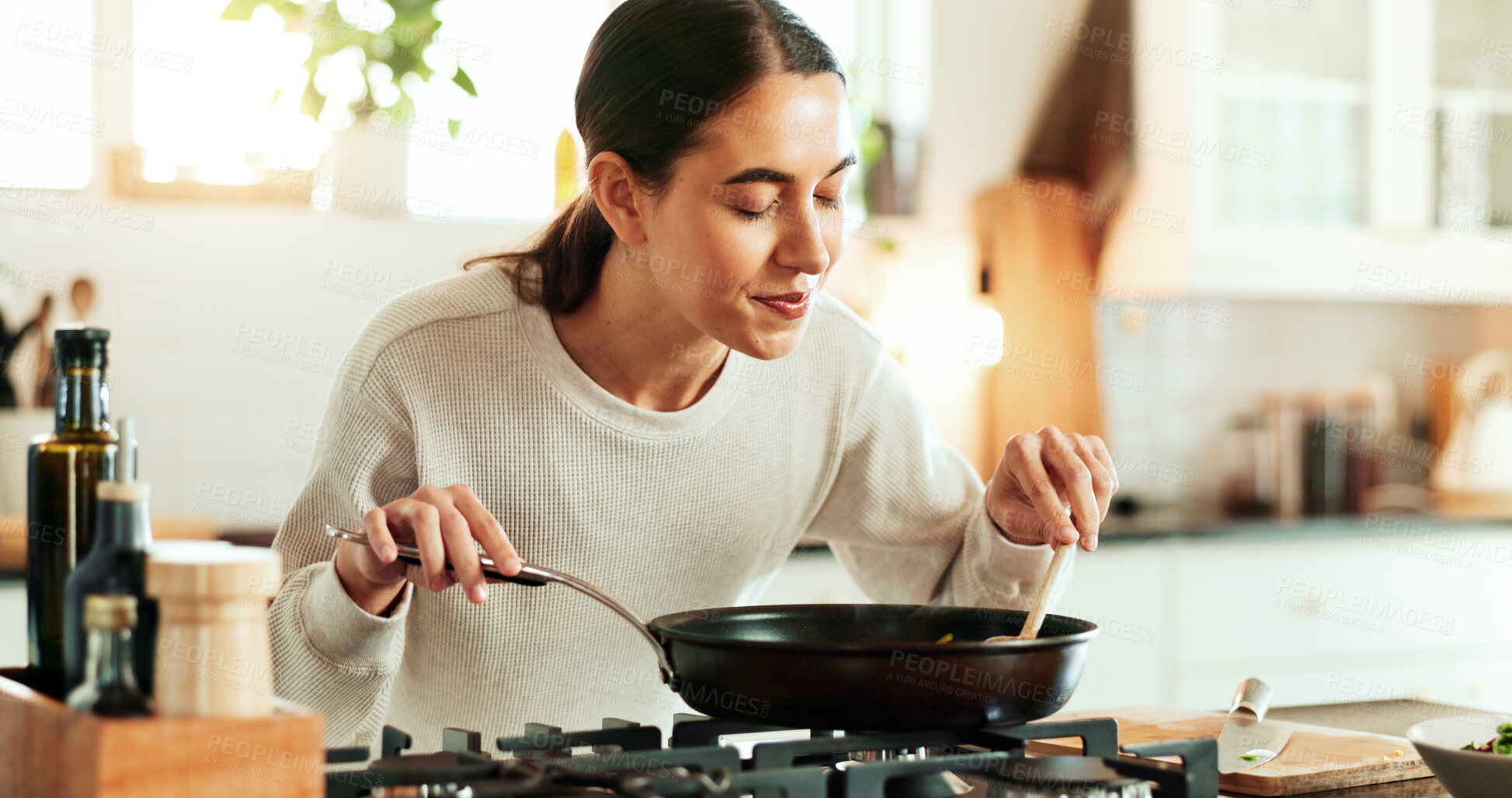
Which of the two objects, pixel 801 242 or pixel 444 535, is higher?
pixel 801 242

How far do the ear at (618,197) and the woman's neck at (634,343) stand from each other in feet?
0.21

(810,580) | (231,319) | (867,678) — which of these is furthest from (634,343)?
(231,319)

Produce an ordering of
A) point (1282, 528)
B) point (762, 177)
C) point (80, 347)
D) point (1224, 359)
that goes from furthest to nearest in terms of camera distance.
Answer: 1. point (1224, 359)
2. point (1282, 528)
3. point (762, 177)
4. point (80, 347)

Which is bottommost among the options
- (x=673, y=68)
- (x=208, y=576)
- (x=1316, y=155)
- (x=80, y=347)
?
(x=208, y=576)

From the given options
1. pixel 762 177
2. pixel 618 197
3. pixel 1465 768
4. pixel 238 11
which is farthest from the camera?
pixel 238 11

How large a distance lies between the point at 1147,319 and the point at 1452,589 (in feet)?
3.00

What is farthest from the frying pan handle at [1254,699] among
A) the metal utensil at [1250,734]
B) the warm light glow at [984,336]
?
the warm light glow at [984,336]

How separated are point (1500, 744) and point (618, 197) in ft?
2.92

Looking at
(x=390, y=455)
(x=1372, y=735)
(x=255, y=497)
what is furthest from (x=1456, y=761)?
(x=255, y=497)

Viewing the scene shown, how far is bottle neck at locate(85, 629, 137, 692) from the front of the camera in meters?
0.72

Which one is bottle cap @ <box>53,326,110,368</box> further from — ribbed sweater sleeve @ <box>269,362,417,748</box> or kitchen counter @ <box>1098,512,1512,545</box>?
kitchen counter @ <box>1098,512,1512,545</box>

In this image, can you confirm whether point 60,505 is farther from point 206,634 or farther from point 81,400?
point 206,634

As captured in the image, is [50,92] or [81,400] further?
[50,92]

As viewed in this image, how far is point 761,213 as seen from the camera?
130 centimetres
